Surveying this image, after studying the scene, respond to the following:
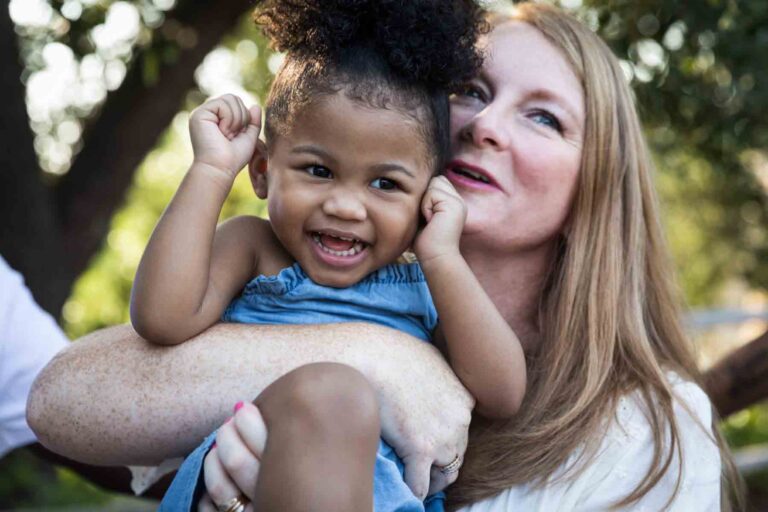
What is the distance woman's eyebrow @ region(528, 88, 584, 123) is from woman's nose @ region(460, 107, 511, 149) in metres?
0.14

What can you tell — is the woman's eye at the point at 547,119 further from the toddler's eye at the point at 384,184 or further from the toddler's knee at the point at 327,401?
the toddler's knee at the point at 327,401

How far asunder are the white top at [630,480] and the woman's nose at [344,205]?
807 millimetres

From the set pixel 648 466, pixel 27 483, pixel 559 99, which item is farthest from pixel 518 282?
pixel 27 483

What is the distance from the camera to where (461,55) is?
2248 millimetres

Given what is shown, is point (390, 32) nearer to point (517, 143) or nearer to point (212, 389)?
point (517, 143)

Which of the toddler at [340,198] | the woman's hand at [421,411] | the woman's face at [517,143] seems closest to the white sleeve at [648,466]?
the toddler at [340,198]

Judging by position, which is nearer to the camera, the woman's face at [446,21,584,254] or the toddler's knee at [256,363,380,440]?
the toddler's knee at [256,363,380,440]

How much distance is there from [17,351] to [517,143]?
150cm

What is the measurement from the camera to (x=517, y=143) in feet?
8.70

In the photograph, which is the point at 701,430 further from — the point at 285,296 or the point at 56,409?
the point at 56,409

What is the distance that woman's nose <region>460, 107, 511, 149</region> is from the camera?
2.61 m

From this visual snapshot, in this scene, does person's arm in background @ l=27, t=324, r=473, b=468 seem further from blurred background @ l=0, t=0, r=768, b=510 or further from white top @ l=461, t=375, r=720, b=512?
blurred background @ l=0, t=0, r=768, b=510

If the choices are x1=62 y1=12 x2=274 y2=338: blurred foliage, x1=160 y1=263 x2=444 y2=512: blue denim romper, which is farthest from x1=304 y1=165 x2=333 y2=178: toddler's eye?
x1=62 y1=12 x2=274 y2=338: blurred foliage

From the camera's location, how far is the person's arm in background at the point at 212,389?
2.03 meters
